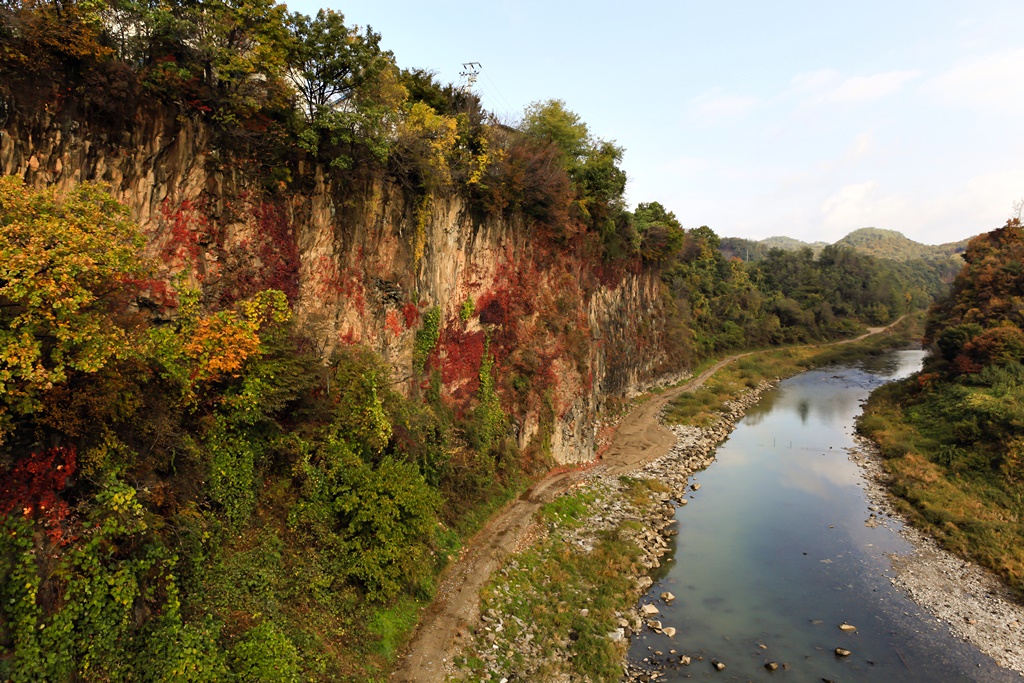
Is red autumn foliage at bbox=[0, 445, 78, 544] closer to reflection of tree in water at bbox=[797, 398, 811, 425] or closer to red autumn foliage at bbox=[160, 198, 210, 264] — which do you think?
red autumn foliage at bbox=[160, 198, 210, 264]

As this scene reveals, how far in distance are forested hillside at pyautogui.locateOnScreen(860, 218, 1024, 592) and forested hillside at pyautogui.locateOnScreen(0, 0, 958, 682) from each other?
18.9m

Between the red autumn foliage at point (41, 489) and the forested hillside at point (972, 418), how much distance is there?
28.6m

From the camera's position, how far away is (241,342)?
12.0 meters

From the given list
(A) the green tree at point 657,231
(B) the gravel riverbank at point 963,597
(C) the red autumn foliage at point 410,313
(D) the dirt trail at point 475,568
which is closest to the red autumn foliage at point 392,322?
(C) the red autumn foliage at point 410,313

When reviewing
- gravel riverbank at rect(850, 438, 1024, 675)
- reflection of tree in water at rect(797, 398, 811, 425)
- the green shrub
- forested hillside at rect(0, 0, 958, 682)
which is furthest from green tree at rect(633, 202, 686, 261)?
the green shrub

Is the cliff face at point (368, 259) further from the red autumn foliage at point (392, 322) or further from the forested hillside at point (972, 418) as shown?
the forested hillside at point (972, 418)

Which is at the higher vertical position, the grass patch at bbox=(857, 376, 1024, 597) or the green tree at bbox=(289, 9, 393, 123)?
the green tree at bbox=(289, 9, 393, 123)

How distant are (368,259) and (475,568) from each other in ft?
35.7

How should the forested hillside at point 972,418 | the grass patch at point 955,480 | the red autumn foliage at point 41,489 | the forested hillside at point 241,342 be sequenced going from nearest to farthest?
1. the red autumn foliage at point 41,489
2. the forested hillside at point 241,342
3. the grass patch at point 955,480
4. the forested hillside at point 972,418

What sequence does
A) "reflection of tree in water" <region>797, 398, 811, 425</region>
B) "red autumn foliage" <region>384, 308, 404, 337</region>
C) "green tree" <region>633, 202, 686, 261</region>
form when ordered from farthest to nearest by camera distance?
"green tree" <region>633, 202, 686, 261</region> < "reflection of tree in water" <region>797, 398, 811, 425</region> < "red autumn foliage" <region>384, 308, 404, 337</region>

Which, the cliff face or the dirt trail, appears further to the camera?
the dirt trail

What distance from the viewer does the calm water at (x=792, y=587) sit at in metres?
15.9

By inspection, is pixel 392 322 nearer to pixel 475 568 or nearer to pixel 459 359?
pixel 459 359

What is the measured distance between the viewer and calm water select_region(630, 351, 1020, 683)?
15883 millimetres
